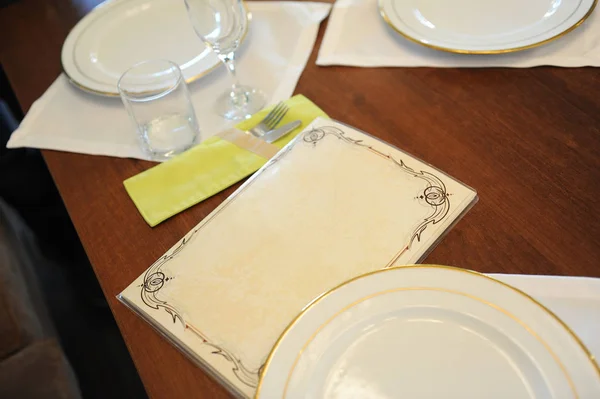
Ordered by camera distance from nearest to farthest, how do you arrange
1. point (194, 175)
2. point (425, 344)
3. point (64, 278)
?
1. point (425, 344)
2. point (194, 175)
3. point (64, 278)

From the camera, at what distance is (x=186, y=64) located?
0.89 metres

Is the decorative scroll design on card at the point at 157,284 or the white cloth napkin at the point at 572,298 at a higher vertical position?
the white cloth napkin at the point at 572,298

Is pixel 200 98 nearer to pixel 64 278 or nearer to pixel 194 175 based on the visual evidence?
pixel 194 175

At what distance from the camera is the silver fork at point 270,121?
0.76 m

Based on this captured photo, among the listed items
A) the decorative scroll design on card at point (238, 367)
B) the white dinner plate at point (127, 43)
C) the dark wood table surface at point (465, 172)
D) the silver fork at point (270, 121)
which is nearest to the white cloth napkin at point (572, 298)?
the dark wood table surface at point (465, 172)

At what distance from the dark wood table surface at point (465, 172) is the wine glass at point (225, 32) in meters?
0.09

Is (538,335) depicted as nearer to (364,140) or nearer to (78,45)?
(364,140)

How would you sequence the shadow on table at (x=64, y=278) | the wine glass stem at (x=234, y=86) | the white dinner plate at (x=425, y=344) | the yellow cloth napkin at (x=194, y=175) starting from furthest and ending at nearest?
1. the shadow on table at (x=64, y=278)
2. the wine glass stem at (x=234, y=86)
3. the yellow cloth napkin at (x=194, y=175)
4. the white dinner plate at (x=425, y=344)

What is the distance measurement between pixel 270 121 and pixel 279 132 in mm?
31

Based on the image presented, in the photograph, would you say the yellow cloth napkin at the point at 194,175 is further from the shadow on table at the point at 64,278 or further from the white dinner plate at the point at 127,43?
the shadow on table at the point at 64,278

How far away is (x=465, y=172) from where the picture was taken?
66 cm

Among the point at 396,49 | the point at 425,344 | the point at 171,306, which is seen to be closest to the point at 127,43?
the point at 396,49

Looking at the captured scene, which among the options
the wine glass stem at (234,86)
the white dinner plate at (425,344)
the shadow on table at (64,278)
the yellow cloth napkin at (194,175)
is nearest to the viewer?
the white dinner plate at (425,344)

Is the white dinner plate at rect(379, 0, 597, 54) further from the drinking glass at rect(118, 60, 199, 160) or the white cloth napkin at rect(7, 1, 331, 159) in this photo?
the drinking glass at rect(118, 60, 199, 160)
